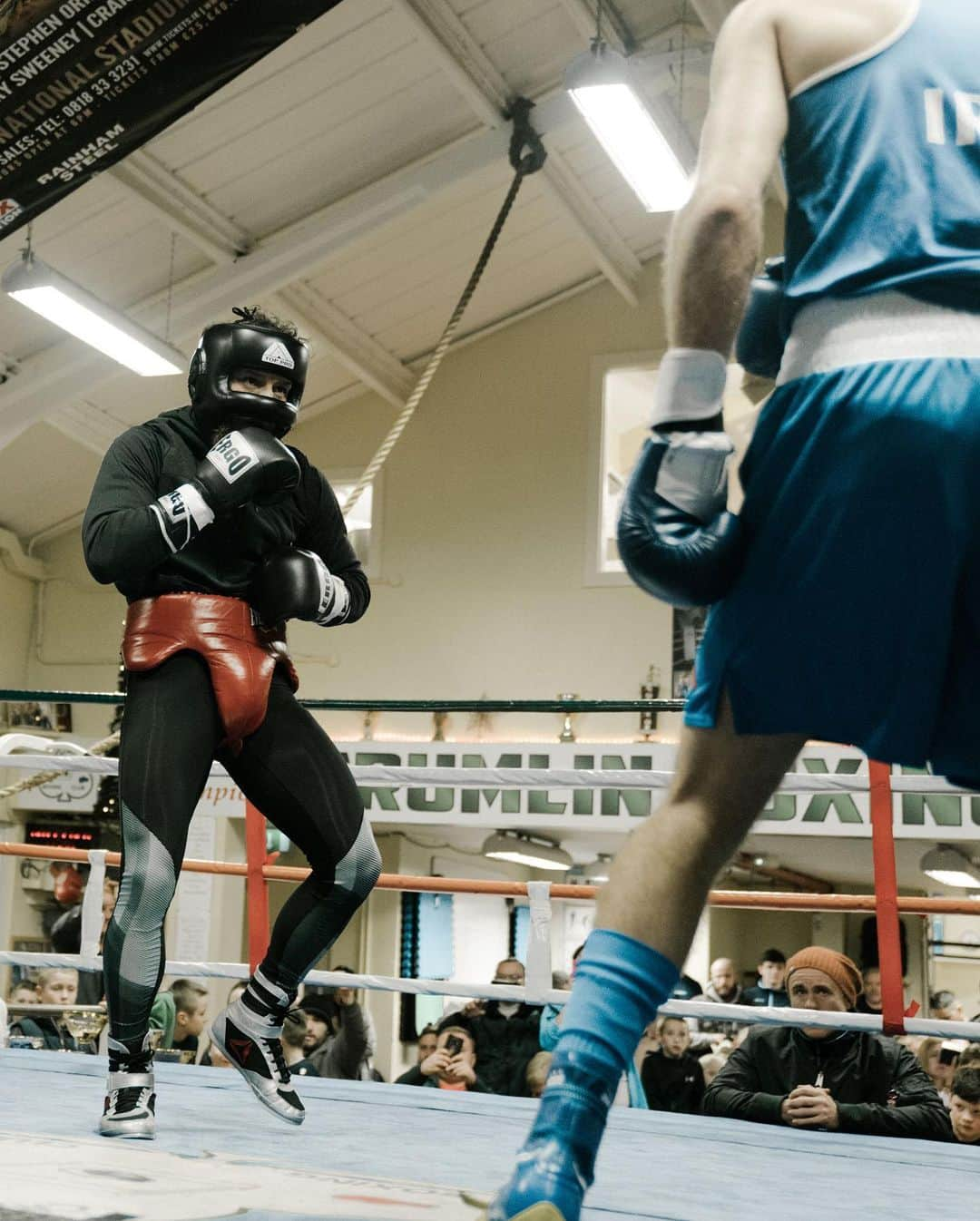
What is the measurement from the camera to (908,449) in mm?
959

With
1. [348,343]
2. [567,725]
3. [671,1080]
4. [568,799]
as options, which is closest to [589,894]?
[671,1080]

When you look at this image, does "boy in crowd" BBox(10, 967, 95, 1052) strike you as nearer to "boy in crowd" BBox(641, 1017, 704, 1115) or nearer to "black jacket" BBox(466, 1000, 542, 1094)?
"black jacket" BBox(466, 1000, 542, 1094)

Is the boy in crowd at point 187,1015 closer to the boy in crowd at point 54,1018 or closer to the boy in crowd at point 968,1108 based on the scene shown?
the boy in crowd at point 54,1018

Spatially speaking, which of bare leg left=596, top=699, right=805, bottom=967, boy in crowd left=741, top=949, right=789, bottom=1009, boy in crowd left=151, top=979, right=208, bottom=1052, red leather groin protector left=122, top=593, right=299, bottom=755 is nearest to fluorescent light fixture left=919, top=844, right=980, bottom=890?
boy in crowd left=741, top=949, right=789, bottom=1009

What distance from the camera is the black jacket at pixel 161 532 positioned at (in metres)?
1.66

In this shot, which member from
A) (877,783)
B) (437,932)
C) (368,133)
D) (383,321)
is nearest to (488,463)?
(383,321)

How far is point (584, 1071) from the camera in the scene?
0.96 m

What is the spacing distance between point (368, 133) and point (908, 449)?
7197 millimetres

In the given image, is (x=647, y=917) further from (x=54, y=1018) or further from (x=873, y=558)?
(x=54, y=1018)

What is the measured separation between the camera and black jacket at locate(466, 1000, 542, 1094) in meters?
3.97

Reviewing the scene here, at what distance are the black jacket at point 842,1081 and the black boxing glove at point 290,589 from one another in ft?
3.77

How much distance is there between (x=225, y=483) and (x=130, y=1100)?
0.73 m

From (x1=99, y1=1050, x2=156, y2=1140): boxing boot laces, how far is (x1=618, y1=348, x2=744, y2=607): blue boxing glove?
3.08 feet

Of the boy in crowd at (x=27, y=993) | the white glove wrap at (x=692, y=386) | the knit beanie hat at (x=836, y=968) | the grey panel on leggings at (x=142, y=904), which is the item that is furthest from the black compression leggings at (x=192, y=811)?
the boy in crowd at (x=27, y=993)
